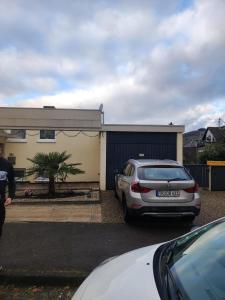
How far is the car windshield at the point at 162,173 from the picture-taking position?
28.8 ft

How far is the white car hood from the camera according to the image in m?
2.37

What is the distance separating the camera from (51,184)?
45.3 feet

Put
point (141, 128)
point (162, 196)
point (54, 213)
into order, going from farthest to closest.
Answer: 1. point (141, 128)
2. point (54, 213)
3. point (162, 196)

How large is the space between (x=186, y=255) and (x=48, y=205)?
9.34m

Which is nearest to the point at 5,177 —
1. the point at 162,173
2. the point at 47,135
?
the point at 162,173

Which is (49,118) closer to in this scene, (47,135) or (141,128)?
(141,128)

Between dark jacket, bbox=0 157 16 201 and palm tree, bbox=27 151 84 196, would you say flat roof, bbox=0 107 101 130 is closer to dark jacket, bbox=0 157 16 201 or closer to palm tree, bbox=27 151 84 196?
palm tree, bbox=27 151 84 196

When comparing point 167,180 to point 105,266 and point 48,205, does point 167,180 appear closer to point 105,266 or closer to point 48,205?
point 48,205

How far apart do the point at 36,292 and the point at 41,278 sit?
28cm

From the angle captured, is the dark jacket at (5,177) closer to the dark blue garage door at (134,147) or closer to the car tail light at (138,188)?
the car tail light at (138,188)

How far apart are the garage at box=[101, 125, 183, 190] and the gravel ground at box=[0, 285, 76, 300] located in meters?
11.1

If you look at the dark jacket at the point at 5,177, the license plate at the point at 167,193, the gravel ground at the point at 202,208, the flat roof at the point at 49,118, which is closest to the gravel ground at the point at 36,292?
the dark jacket at the point at 5,177

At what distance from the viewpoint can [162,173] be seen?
8.98 metres

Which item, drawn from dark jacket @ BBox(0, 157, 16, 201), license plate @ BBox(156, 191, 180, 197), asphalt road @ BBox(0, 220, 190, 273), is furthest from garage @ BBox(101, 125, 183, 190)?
dark jacket @ BBox(0, 157, 16, 201)
